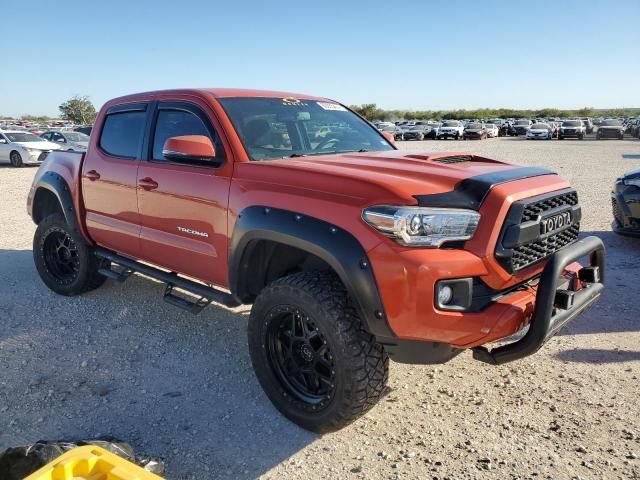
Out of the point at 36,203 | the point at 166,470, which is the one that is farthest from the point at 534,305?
the point at 36,203

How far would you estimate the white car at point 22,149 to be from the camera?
19.8 metres

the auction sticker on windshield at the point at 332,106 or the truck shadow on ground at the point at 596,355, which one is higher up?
the auction sticker on windshield at the point at 332,106

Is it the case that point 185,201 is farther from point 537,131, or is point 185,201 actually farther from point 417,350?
point 537,131

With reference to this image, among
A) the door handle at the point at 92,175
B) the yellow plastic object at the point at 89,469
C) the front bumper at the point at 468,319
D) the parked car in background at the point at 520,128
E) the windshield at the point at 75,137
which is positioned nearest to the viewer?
the yellow plastic object at the point at 89,469

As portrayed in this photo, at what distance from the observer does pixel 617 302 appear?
498 cm

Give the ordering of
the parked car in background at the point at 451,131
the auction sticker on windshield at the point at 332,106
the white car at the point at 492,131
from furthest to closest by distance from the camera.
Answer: the white car at the point at 492,131 < the parked car in background at the point at 451,131 < the auction sticker on windshield at the point at 332,106

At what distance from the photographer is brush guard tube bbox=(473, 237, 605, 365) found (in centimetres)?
261

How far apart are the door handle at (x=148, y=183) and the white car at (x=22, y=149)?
1788 centimetres

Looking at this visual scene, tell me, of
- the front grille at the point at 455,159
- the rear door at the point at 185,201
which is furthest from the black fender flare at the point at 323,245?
the front grille at the point at 455,159

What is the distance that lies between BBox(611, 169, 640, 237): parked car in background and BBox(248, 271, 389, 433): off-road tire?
16.2 ft

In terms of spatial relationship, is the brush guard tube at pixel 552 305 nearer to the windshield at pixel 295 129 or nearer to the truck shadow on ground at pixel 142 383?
the truck shadow on ground at pixel 142 383

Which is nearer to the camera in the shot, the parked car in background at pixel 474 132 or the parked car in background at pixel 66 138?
the parked car in background at pixel 66 138

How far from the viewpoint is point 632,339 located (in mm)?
4207

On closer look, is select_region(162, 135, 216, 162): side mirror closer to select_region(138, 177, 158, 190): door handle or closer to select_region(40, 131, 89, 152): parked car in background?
select_region(138, 177, 158, 190): door handle
